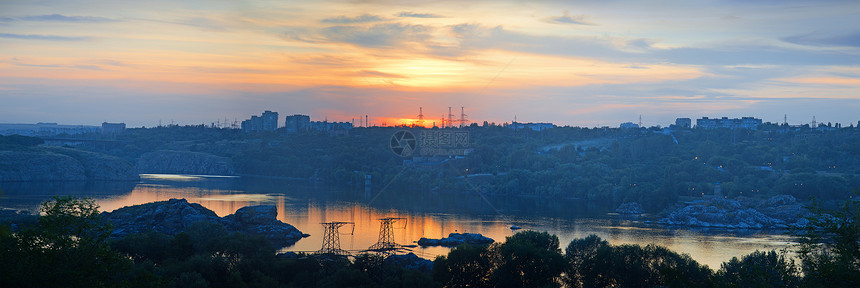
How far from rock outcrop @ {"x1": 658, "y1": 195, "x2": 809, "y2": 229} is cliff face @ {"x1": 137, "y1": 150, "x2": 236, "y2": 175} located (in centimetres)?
4803

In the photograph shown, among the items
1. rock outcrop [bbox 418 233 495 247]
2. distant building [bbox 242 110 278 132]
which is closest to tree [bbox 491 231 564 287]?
rock outcrop [bbox 418 233 495 247]

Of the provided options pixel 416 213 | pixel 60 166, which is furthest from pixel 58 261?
pixel 60 166

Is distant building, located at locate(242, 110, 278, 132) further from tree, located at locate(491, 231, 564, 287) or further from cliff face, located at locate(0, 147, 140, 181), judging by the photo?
tree, located at locate(491, 231, 564, 287)

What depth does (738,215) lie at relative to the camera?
97.3 feet

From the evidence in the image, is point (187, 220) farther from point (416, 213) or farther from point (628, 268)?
point (628, 268)

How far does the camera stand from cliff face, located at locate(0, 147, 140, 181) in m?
46.0

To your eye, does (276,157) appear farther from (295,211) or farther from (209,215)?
(209,215)

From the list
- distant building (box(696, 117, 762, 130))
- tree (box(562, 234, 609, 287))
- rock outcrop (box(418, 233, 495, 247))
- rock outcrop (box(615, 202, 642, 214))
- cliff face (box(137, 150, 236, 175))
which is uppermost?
distant building (box(696, 117, 762, 130))

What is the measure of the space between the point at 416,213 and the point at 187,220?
1242 centimetres

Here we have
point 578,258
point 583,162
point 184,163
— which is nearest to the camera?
point 578,258

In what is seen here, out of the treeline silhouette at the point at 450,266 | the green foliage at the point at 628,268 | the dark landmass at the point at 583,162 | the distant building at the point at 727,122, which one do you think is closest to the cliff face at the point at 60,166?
the dark landmass at the point at 583,162

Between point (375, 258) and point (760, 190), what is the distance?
30719mm

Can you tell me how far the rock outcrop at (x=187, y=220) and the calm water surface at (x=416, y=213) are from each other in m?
0.98

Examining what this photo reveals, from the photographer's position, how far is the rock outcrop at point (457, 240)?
22.9m
